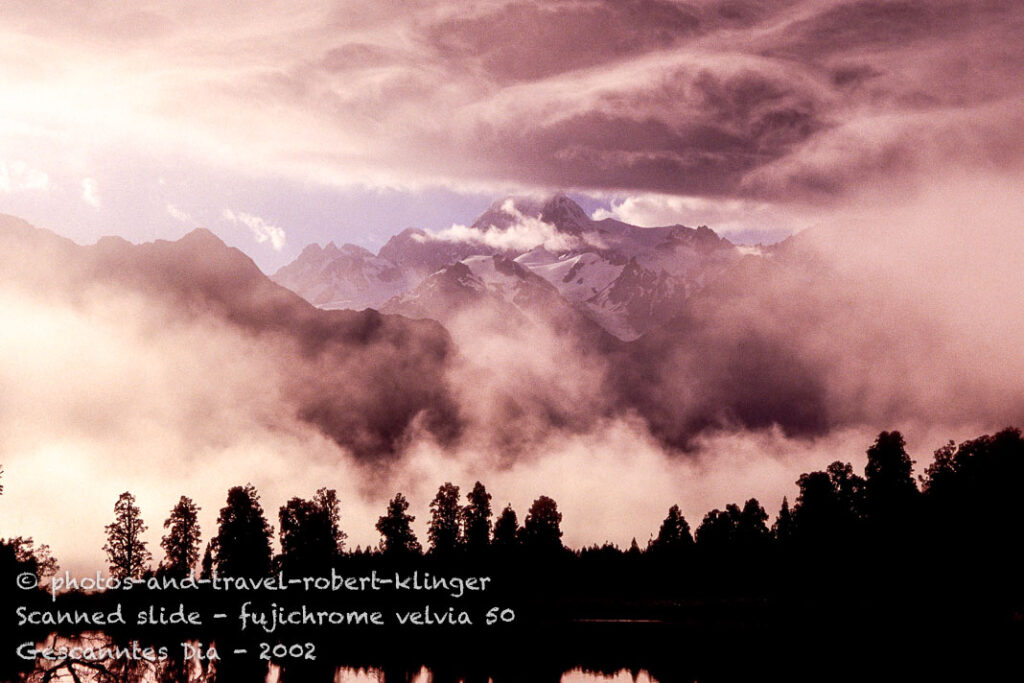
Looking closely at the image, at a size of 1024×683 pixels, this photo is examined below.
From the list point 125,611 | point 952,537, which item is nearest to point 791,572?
point 952,537

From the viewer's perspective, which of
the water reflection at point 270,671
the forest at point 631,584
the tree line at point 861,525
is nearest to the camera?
the water reflection at point 270,671

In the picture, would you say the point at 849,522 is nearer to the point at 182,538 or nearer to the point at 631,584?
the point at 631,584

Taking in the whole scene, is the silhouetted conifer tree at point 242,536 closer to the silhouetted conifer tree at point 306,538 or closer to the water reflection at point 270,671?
the silhouetted conifer tree at point 306,538

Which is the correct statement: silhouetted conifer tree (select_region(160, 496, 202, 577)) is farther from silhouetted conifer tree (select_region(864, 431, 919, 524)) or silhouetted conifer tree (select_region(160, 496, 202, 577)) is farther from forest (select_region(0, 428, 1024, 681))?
silhouetted conifer tree (select_region(864, 431, 919, 524))

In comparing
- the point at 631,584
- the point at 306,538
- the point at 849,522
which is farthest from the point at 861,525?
the point at 306,538

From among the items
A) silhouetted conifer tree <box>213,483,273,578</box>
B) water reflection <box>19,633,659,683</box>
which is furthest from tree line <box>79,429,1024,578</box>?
water reflection <box>19,633,659,683</box>

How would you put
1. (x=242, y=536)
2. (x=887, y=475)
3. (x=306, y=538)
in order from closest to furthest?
(x=242, y=536), (x=306, y=538), (x=887, y=475)

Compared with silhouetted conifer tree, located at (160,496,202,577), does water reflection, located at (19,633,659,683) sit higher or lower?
lower

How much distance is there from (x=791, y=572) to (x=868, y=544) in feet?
59.3

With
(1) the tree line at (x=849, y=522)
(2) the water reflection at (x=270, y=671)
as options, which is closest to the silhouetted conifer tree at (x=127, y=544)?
(1) the tree line at (x=849, y=522)

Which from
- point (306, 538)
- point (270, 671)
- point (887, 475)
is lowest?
point (270, 671)

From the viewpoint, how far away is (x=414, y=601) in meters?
142

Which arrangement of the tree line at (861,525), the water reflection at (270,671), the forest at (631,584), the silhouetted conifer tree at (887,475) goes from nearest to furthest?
1. the water reflection at (270,671)
2. the forest at (631,584)
3. the tree line at (861,525)
4. the silhouetted conifer tree at (887,475)

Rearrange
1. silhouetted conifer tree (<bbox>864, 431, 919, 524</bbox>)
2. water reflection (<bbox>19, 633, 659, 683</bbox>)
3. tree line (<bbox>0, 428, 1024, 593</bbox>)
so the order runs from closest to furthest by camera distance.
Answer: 1. water reflection (<bbox>19, 633, 659, 683</bbox>)
2. tree line (<bbox>0, 428, 1024, 593</bbox>)
3. silhouetted conifer tree (<bbox>864, 431, 919, 524</bbox>)
